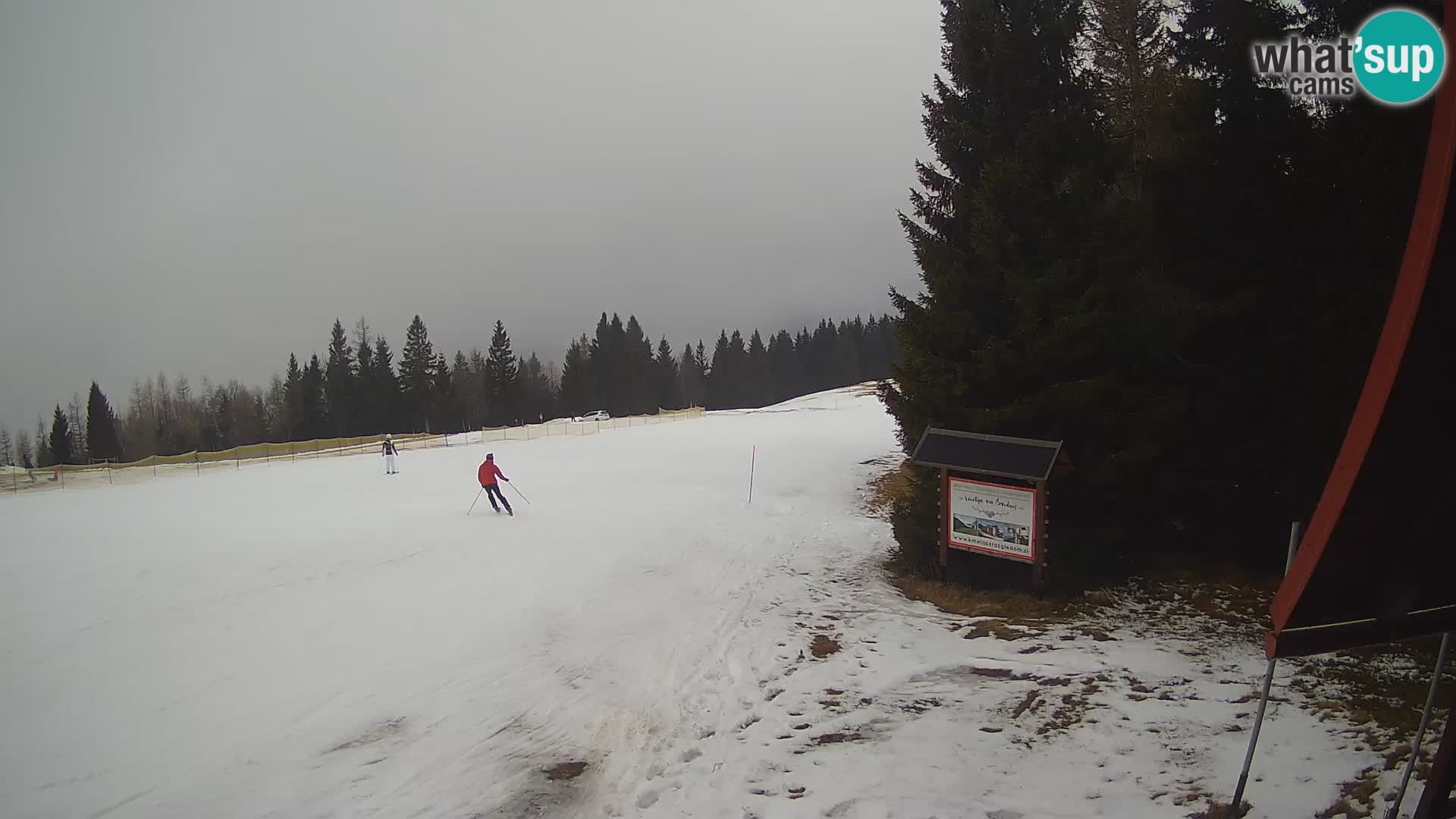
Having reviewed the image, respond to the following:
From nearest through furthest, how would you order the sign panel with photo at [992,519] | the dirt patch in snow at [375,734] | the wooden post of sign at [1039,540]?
the dirt patch in snow at [375,734], the wooden post of sign at [1039,540], the sign panel with photo at [992,519]

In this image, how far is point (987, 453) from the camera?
1079 centimetres

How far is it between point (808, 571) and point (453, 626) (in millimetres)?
6552

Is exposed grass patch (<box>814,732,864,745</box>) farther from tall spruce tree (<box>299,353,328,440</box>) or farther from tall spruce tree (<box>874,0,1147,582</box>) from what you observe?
tall spruce tree (<box>299,353,328,440</box>)

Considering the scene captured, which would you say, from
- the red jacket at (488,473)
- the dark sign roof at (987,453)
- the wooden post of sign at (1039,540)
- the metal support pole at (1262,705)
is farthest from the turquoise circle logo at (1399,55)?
the red jacket at (488,473)

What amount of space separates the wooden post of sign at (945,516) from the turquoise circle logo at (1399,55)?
22.9ft

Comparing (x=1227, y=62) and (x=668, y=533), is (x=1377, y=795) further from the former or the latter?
(x=668, y=533)

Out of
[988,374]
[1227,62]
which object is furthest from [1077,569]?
[1227,62]

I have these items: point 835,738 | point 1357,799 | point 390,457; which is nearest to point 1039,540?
point 835,738

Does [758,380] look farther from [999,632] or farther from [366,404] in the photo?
[999,632]

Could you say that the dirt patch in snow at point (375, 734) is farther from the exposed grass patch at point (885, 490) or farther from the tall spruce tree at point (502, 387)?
the tall spruce tree at point (502, 387)

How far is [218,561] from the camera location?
1357cm

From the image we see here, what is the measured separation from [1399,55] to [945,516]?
25.5 feet

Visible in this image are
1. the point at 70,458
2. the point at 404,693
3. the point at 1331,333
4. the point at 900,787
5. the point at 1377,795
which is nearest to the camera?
the point at 1377,795

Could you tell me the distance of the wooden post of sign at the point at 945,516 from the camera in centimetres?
1145
